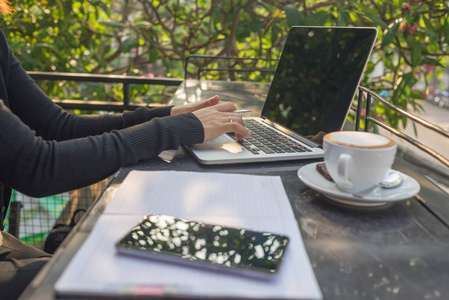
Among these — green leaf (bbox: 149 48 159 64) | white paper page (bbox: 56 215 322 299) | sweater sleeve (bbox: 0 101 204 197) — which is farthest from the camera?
green leaf (bbox: 149 48 159 64)

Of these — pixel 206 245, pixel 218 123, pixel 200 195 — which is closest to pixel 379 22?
pixel 218 123

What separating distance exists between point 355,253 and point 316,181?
20 centimetres

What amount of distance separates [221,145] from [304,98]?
0.27 meters

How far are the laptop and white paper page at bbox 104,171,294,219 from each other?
0.11 metres

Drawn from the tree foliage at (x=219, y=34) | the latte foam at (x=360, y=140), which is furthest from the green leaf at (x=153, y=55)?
the latte foam at (x=360, y=140)

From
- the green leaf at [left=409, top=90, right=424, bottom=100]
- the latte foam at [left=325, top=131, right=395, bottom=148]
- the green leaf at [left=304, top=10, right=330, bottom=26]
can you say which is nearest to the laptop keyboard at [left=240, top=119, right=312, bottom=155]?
the latte foam at [left=325, top=131, right=395, bottom=148]

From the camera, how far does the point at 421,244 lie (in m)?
0.56

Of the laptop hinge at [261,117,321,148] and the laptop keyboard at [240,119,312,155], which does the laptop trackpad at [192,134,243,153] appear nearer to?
the laptop keyboard at [240,119,312,155]

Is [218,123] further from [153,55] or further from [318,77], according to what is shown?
[153,55]

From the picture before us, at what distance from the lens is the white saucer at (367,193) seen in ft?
2.10

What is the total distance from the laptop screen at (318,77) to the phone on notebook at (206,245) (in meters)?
0.47

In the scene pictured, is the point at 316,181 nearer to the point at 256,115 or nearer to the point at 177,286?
the point at 177,286

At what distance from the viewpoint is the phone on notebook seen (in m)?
0.45

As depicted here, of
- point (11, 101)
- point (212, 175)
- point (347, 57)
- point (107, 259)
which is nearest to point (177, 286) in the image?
point (107, 259)
